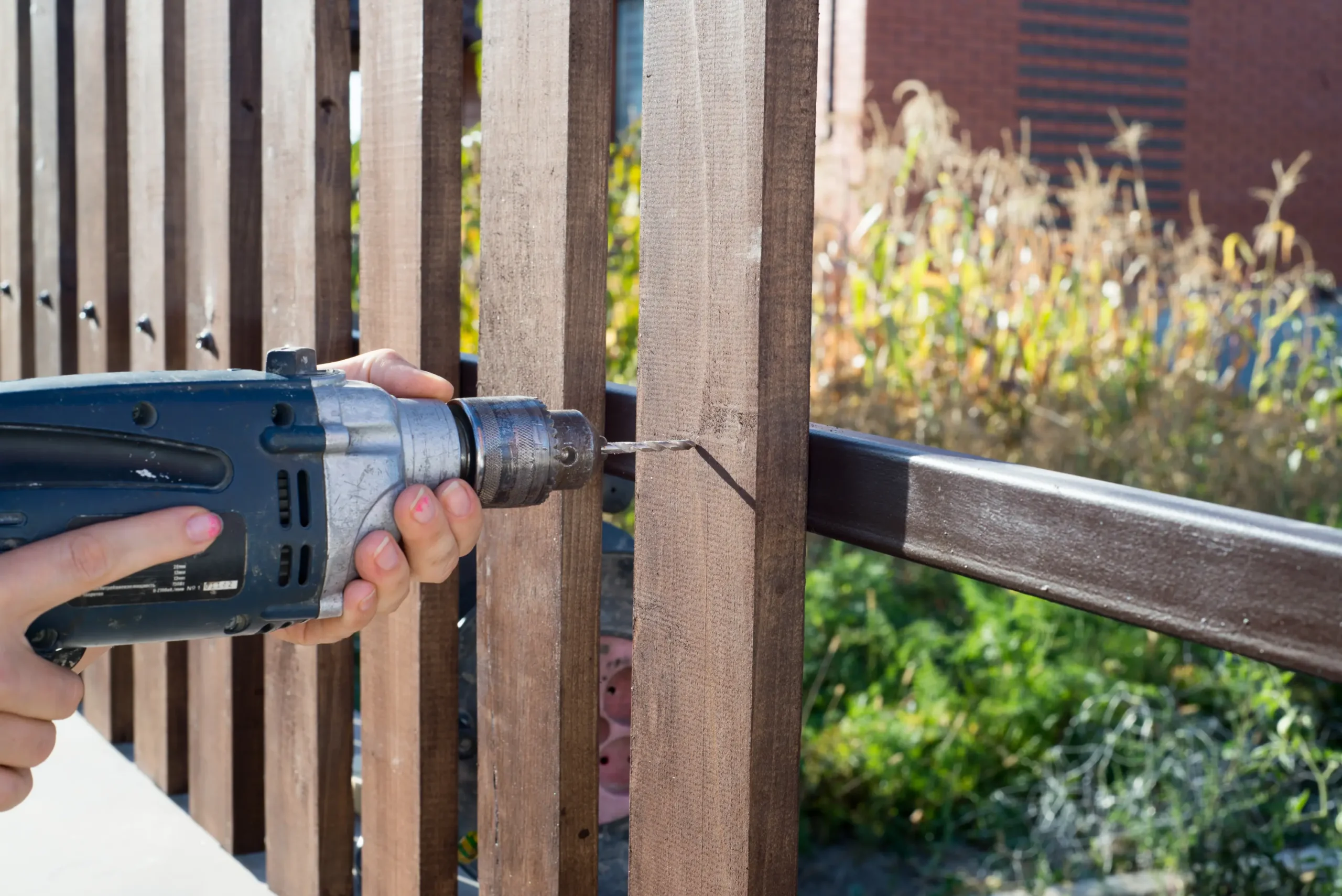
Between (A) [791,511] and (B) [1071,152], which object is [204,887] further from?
(B) [1071,152]

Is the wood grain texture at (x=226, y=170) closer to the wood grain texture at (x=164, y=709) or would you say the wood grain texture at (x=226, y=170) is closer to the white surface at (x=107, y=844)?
the wood grain texture at (x=164, y=709)

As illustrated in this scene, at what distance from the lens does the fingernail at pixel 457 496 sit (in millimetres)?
1249

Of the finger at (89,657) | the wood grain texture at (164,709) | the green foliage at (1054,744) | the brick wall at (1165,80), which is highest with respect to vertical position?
the brick wall at (1165,80)

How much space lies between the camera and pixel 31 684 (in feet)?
3.62

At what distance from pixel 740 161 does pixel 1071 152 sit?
11800 mm

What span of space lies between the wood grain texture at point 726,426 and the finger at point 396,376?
23 centimetres

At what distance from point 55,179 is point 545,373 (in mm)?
1852

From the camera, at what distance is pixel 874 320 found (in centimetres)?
507

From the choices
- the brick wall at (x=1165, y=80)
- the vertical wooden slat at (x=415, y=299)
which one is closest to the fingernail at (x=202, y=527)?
the vertical wooden slat at (x=415, y=299)

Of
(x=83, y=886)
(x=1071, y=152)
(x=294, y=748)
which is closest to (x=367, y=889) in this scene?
(x=294, y=748)

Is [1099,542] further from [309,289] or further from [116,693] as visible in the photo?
[116,693]

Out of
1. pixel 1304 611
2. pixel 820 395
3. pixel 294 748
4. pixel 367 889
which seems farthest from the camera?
pixel 820 395

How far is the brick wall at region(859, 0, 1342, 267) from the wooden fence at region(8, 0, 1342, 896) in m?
9.63

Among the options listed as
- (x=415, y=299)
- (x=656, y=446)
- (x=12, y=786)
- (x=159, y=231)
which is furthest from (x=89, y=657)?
(x=159, y=231)
